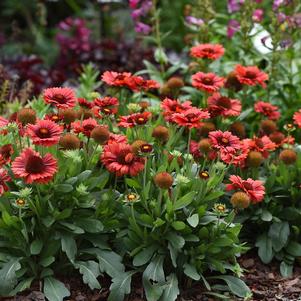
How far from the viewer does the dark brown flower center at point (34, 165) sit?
8.57 feet

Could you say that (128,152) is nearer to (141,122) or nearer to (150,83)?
(141,122)

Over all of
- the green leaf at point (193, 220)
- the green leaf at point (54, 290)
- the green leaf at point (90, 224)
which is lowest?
the green leaf at point (54, 290)

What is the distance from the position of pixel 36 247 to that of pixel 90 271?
0.25m

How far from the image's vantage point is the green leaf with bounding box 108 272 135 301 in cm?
283

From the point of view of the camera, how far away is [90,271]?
9.39ft

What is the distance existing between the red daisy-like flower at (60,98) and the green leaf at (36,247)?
1.92ft

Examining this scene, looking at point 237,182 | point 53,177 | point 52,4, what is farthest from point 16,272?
point 52,4

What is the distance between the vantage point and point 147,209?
288cm

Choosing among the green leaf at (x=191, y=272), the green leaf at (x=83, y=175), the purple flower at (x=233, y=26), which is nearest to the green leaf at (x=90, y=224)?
A: the green leaf at (x=83, y=175)

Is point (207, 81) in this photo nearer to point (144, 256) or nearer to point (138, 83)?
point (138, 83)

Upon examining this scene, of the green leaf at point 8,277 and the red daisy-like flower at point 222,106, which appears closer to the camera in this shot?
the green leaf at point 8,277

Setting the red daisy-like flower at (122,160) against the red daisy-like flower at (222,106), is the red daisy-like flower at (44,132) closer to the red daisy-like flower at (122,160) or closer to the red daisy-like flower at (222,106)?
the red daisy-like flower at (122,160)

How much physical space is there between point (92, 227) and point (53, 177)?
27 cm

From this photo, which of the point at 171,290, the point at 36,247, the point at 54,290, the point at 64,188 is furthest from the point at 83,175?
the point at 171,290
